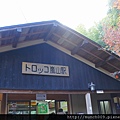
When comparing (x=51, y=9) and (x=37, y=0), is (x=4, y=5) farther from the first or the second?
(x=51, y=9)

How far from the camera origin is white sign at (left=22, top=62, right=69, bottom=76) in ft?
21.5

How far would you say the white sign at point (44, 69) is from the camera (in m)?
6.55

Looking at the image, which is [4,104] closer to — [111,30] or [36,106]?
[36,106]

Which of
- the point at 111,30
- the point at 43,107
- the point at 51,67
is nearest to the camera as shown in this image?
the point at 51,67

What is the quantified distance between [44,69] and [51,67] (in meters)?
0.33

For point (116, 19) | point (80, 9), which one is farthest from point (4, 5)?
point (116, 19)

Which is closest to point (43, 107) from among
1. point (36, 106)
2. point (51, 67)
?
point (36, 106)

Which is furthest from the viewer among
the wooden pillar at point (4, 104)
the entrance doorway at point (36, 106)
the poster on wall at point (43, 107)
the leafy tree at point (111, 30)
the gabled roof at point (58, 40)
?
the poster on wall at point (43, 107)

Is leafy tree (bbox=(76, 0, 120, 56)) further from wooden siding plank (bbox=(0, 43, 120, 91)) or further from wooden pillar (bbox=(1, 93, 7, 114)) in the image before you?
wooden pillar (bbox=(1, 93, 7, 114))

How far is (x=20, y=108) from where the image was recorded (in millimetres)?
8016

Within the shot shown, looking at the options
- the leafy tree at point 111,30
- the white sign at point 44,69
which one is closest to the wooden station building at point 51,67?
the white sign at point 44,69

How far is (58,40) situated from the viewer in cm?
749

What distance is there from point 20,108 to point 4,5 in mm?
11066

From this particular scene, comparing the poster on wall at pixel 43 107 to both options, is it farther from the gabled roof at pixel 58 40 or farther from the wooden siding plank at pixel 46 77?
the gabled roof at pixel 58 40
